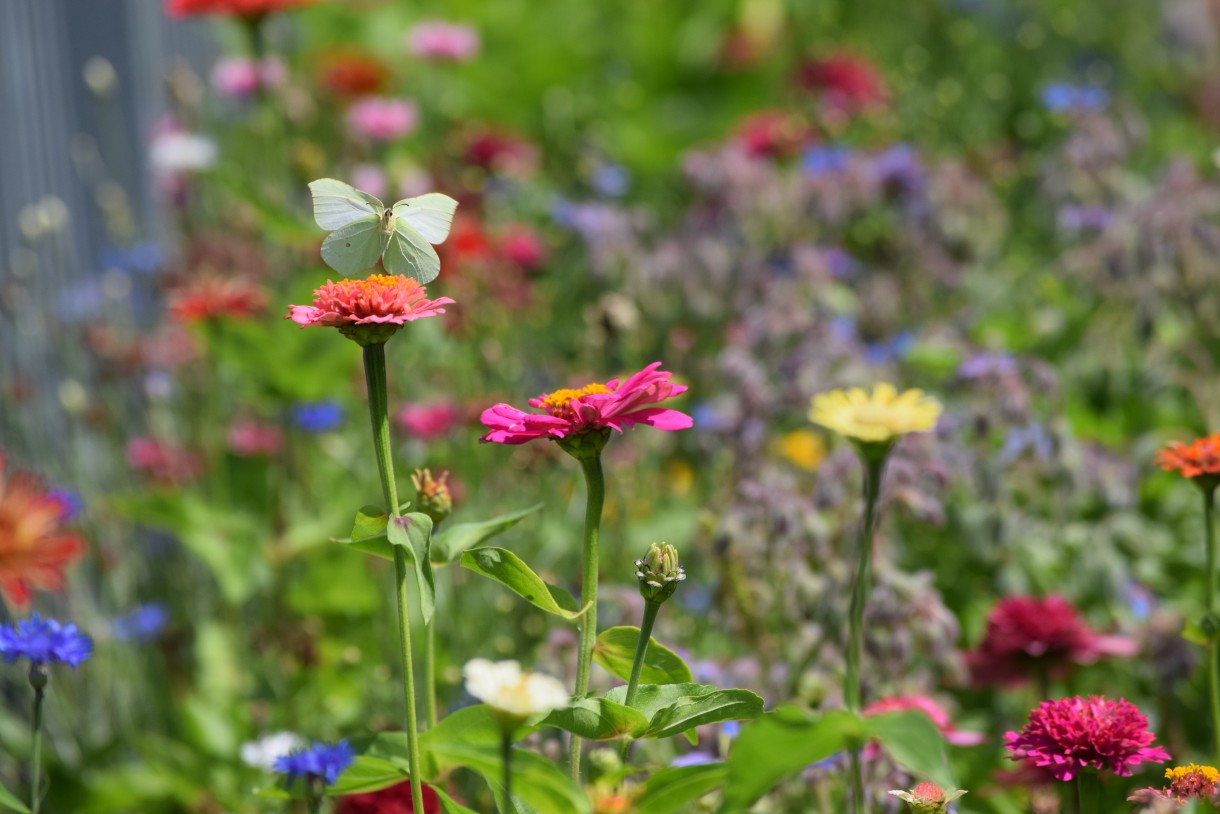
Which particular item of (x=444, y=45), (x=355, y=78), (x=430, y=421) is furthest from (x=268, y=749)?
(x=355, y=78)

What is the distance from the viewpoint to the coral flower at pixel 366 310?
97 centimetres

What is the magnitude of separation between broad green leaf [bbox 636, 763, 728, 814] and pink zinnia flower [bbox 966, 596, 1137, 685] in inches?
28.2

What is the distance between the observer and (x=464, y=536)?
44.5 inches

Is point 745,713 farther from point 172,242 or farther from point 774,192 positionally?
point 172,242

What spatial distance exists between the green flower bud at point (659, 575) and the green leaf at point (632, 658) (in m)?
0.10

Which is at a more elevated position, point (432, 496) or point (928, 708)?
point (432, 496)

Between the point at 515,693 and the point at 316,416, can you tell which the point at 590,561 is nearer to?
the point at 515,693

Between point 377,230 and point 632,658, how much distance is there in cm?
40

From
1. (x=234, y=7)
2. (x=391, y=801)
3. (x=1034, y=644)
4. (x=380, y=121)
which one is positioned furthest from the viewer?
(x=380, y=121)

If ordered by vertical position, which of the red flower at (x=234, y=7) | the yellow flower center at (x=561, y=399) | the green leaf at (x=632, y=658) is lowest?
the green leaf at (x=632, y=658)

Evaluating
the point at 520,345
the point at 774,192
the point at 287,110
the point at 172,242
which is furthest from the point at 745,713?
the point at 172,242

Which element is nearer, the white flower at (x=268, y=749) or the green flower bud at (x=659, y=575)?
the green flower bud at (x=659, y=575)

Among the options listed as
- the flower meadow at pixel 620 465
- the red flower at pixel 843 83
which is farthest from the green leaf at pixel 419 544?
the red flower at pixel 843 83

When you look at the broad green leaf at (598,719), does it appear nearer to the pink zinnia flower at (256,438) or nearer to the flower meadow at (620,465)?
the flower meadow at (620,465)
